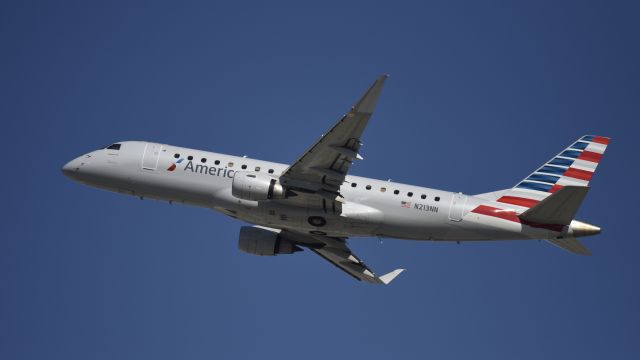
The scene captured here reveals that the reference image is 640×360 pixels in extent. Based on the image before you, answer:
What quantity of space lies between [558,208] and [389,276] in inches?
520

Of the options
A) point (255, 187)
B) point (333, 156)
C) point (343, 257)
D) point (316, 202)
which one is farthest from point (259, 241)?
point (333, 156)

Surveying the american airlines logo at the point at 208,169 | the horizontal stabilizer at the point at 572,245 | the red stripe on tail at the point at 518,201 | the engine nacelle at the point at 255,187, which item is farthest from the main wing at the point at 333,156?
A: the horizontal stabilizer at the point at 572,245

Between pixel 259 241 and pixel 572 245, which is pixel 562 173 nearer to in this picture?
pixel 572 245

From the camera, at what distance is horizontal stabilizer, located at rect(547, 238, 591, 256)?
44.1 meters

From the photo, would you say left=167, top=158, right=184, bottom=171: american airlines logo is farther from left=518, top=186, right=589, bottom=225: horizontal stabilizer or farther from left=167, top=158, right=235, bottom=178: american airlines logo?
left=518, top=186, right=589, bottom=225: horizontal stabilizer

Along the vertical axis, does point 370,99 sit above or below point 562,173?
above

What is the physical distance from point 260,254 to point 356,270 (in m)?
6.07

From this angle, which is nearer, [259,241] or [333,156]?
[333,156]

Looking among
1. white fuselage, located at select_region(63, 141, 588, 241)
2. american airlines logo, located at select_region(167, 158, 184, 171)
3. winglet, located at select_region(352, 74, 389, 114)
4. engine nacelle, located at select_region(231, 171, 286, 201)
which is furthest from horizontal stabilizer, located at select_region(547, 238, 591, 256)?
american airlines logo, located at select_region(167, 158, 184, 171)

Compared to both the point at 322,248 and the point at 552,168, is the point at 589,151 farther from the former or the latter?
the point at 322,248

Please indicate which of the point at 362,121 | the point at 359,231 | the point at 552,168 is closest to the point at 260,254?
the point at 359,231

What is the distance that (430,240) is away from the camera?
152ft

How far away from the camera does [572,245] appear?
1742 inches

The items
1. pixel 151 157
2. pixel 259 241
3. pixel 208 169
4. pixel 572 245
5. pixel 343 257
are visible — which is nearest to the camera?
pixel 572 245
